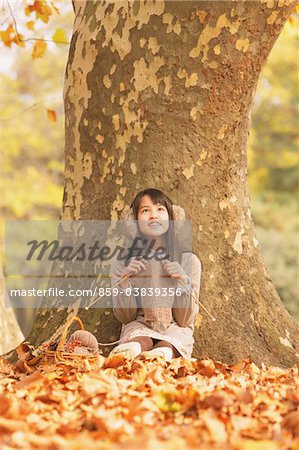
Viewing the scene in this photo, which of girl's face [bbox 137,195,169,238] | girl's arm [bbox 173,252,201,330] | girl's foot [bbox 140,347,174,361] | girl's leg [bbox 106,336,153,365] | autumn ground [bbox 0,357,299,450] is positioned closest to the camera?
autumn ground [bbox 0,357,299,450]

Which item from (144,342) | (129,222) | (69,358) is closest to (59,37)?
(129,222)

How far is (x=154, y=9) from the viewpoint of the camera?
4.27 meters

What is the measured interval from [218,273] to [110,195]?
0.86 metres

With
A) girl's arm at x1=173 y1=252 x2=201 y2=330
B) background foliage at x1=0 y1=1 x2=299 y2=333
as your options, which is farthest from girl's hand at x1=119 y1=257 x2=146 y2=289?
background foliage at x1=0 y1=1 x2=299 y2=333

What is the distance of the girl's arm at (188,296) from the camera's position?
13.1ft

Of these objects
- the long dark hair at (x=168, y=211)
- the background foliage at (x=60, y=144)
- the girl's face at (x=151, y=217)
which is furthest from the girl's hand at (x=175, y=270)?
the background foliage at (x=60, y=144)

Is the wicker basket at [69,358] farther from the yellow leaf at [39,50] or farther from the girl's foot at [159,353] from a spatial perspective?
the yellow leaf at [39,50]

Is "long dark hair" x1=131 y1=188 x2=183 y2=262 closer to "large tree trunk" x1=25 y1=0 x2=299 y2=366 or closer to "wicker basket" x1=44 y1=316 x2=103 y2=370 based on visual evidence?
"large tree trunk" x1=25 y1=0 x2=299 y2=366

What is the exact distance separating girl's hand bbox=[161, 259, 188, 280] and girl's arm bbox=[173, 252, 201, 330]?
4cm

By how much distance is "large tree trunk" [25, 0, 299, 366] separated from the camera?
4.21 m

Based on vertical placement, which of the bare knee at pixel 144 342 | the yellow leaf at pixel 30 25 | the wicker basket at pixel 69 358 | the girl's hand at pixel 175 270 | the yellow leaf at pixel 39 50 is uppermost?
the yellow leaf at pixel 30 25

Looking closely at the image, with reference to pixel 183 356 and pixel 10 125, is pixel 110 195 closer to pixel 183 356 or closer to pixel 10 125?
pixel 183 356

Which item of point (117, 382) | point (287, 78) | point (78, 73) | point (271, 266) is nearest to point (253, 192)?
point (287, 78)

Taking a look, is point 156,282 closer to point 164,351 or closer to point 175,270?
point 175,270
